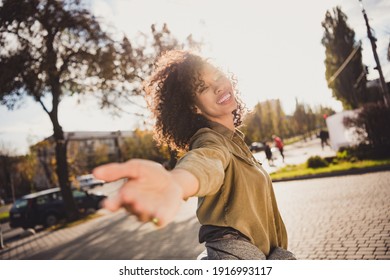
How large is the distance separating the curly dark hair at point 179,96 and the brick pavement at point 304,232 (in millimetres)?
2723

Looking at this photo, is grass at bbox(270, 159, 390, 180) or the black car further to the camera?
the black car

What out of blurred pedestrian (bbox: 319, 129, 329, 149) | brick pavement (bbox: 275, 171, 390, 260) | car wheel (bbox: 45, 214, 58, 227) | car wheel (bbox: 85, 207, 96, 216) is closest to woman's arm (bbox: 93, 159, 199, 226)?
brick pavement (bbox: 275, 171, 390, 260)

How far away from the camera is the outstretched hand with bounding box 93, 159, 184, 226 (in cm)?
63

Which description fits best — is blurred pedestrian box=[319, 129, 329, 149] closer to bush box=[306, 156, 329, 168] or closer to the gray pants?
bush box=[306, 156, 329, 168]

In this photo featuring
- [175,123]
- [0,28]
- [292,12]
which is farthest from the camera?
[0,28]

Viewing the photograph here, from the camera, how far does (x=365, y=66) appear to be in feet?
13.8

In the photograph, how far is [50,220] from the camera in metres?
10.5

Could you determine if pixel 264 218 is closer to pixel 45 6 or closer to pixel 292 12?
pixel 292 12

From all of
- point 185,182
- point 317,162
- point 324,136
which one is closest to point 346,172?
point 317,162

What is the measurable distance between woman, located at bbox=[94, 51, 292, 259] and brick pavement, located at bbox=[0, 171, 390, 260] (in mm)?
2501

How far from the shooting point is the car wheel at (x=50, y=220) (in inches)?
413

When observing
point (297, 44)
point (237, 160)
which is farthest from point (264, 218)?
point (297, 44)

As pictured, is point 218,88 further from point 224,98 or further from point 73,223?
point 73,223

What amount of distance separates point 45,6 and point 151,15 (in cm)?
417
